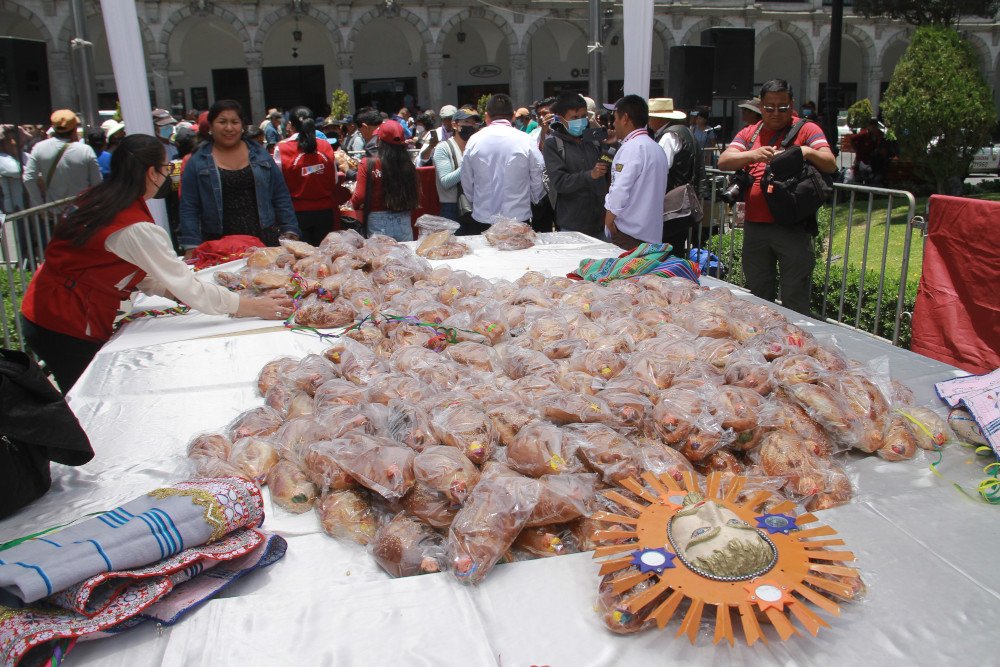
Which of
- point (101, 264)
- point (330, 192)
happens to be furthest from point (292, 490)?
point (330, 192)

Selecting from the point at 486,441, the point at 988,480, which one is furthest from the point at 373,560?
the point at 988,480

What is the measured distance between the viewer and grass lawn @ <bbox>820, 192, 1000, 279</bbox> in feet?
30.8

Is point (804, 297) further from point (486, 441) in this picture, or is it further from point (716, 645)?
point (716, 645)

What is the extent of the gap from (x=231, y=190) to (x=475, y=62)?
1057 inches

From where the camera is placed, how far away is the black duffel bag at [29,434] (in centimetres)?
218

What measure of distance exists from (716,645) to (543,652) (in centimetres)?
37

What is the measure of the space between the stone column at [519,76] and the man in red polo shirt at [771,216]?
2483 centimetres

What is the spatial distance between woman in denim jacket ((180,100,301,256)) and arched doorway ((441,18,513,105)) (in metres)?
25.1

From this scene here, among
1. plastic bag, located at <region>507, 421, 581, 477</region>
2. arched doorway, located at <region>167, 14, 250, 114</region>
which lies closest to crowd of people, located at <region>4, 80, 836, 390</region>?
plastic bag, located at <region>507, 421, 581, 477</region>

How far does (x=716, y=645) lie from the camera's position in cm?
165

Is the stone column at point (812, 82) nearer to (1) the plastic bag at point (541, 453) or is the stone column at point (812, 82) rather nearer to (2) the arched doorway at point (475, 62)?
(2) the arched doorway at point (475, 62)

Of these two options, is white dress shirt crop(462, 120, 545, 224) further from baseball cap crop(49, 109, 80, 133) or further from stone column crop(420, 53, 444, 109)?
stone column crop(420, 53, 444, 109)

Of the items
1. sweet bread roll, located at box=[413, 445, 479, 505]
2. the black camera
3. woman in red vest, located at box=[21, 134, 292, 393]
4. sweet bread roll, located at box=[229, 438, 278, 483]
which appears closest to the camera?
sweet bread roll, located at box=[413, 445, 479, 505]

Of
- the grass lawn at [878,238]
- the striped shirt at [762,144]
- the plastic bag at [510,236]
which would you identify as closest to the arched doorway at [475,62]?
the grass lawn at [878,238]
